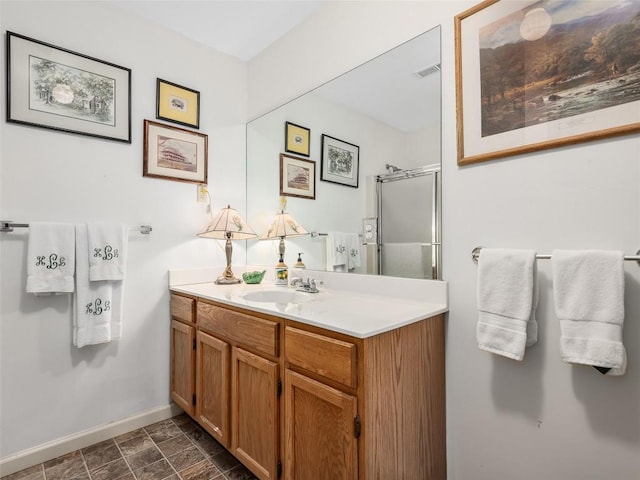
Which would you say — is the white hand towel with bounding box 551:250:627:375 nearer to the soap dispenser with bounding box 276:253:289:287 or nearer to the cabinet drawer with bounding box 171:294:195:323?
the soap dispenser with bounding box 276:253:289:287

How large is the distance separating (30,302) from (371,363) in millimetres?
1754

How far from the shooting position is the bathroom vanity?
1026 mm

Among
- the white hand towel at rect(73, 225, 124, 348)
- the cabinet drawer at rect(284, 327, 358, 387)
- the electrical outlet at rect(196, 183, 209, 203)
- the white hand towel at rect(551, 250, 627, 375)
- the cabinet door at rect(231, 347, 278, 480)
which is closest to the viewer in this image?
the white hand towel at rect(551, 250, 627, 375)

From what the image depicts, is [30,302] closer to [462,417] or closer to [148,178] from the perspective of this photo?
[148,178]

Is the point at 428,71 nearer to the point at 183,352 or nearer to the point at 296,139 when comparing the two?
the point at 296,139

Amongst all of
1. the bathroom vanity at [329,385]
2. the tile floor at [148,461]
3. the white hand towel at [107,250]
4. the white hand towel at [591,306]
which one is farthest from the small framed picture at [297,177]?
the tile floor at [148,461]

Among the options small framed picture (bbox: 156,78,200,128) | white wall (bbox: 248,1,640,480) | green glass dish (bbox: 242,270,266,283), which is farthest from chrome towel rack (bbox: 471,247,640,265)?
small framed picture (bbox: 156,78,200,128)

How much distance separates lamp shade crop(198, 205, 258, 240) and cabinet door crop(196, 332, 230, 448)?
67 cm

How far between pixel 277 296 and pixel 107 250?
97cm

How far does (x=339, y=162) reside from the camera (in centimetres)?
186

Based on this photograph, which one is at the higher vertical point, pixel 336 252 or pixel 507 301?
pixel 336 252

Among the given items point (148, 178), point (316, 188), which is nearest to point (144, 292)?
point (148, 178)

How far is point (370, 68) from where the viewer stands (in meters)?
1.67

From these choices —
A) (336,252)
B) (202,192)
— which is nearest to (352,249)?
(336,252)
